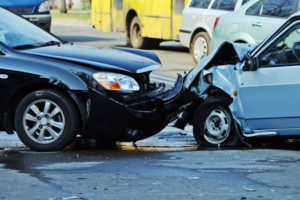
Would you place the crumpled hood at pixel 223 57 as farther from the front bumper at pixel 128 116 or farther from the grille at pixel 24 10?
the grille at pixel 24 10

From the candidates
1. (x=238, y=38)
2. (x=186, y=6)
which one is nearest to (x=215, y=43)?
(x=238, y=38)

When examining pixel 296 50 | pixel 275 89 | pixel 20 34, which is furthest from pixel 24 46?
pixel 296 50

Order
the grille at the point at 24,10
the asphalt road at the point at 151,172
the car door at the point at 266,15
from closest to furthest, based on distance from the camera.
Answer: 1. the asphalt road at the point at 151,172
2. the car door at the point at 266,15
3. the grille at the point at 24,10

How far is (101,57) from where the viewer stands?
8.34 meters

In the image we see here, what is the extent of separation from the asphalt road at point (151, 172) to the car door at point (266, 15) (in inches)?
203

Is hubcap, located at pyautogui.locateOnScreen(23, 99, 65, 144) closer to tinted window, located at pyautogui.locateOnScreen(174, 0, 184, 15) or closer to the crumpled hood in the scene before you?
the crumpled hood

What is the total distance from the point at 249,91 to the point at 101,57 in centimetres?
145

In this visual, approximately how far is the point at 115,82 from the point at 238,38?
6587mm

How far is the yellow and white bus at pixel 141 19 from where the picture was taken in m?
20.1

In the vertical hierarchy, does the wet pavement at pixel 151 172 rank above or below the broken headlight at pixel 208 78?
below

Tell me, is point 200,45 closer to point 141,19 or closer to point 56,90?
point 141,19

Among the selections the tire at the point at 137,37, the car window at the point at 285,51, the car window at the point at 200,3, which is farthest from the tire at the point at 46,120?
the tire at the point at 137,37

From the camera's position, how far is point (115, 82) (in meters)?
7.94

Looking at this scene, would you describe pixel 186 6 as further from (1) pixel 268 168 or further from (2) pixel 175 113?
(1) pixel 268 168
